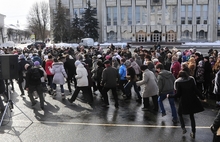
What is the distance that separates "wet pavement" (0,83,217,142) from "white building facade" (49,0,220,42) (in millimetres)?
57170

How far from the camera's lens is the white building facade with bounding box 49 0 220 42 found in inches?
2534

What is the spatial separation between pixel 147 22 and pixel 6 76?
60.5 metres

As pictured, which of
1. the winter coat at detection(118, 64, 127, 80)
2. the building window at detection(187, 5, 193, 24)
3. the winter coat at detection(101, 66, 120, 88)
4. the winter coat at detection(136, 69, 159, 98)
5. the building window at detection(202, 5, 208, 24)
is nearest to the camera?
the winter coat at detection(136, 69, 159, 98)

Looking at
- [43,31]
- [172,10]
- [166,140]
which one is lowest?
[166,140]

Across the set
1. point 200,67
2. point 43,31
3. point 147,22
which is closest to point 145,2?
point 147,22

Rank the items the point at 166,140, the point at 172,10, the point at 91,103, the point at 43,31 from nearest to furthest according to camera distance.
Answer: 1. the point at 166,140
2. the point at 91,103
3. the point at 43,31
4. the point at 172,10

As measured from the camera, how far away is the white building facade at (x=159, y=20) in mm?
64375

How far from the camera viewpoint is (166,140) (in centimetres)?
664

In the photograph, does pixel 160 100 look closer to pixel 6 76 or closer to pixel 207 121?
pixel 207 121

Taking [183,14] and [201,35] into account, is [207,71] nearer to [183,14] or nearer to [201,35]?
[183,14]

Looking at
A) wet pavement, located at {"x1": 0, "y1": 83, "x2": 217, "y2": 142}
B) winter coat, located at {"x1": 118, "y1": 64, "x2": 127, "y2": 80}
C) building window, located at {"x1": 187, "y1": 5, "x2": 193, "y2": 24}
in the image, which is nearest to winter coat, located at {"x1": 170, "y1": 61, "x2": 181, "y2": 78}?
wet pavement, located at {"x1": 0, "y1": 83, "x2": 217, "y2": 142}

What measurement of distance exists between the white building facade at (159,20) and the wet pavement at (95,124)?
188 feet

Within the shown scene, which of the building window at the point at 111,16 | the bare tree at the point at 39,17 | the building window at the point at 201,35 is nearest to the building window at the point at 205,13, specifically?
the building window at the point at 201,35

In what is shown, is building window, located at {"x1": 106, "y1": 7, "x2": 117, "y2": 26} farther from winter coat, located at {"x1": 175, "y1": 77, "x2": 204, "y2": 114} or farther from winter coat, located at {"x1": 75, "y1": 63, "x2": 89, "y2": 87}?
winter coat, located at {"x1": 175, "y1": 77, "x2": 204, "y2": 114}
